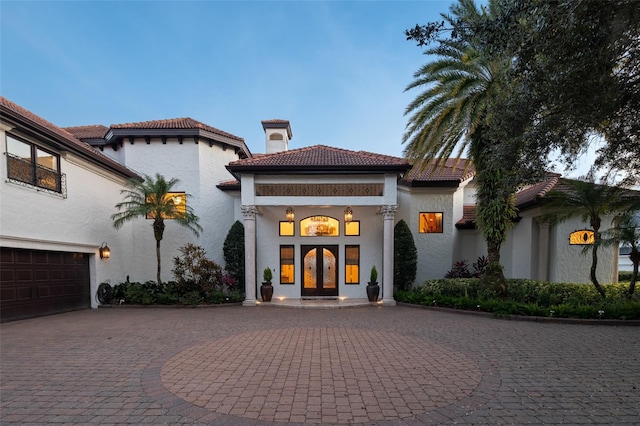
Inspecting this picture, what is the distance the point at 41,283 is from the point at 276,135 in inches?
577

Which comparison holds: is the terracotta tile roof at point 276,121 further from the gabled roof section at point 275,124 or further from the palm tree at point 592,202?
the palm tree at point 592,202

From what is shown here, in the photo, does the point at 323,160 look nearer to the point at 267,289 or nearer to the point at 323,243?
the point at 323,243

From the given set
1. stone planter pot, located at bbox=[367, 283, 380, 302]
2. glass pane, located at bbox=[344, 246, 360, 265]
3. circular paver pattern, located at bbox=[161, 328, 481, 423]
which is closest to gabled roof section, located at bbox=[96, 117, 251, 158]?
glass pane, located at bbox=[344, 246, 360, 265]

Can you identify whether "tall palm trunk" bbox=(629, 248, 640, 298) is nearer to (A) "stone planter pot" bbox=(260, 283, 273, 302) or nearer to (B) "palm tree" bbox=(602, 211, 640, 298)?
(B) "palm tree" bbox=(602, 211, 640, 298)

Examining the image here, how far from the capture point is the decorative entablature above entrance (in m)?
13.0

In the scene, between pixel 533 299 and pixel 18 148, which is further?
pixel 533 299

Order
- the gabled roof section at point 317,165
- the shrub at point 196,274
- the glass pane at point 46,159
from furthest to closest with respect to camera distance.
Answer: the shrub at point 196,274
the gabled roof section at point 317,165
the glass pane at point 46,159

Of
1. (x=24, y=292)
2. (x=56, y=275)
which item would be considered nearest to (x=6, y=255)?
(x=24, y=292)

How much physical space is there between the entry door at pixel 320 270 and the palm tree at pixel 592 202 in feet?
28.9

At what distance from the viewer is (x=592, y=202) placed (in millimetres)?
9922

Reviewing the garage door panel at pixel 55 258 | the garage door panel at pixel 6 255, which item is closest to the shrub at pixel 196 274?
the garage door panel at pixel 55 258

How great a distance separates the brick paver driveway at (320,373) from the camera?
12.4ft

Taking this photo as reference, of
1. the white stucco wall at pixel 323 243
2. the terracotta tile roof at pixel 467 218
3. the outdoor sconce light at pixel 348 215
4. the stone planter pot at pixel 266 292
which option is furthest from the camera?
the terracotta tile roof at pixel 467 218

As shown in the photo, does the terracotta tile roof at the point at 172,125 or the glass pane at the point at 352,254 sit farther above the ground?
the terracotta tile roof at the point at 172,125
